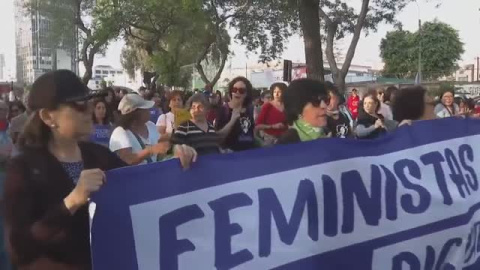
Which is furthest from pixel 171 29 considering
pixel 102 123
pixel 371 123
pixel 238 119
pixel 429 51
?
pixel 429 51

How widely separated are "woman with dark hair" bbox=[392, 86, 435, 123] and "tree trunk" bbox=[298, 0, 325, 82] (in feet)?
41.1

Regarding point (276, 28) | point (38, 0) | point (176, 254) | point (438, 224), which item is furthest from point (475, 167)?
point (38, 0)

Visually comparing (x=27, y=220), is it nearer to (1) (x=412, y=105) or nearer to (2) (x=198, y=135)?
(1) (x=412, y=105)

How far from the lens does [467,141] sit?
420 centimetres

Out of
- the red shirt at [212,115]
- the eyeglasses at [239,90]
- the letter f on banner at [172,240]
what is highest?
the eyeglasses at [239,90]

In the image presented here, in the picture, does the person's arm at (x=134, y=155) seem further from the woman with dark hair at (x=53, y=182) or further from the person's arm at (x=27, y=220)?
the person's arm at (x=27, y=220)

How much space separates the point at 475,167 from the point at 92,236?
2.55 meters

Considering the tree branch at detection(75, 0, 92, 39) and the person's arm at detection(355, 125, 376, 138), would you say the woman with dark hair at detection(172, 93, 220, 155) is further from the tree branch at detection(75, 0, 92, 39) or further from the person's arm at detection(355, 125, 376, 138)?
the tree branch at detection(75, 0, 92, 39)

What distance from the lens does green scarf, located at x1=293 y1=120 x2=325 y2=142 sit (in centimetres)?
366

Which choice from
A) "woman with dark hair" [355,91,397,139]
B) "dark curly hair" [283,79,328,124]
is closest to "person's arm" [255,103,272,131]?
"woman with dark hair" [355,91,397,139]

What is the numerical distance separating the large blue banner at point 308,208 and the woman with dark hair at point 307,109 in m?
0.26

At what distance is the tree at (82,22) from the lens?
28.1 m

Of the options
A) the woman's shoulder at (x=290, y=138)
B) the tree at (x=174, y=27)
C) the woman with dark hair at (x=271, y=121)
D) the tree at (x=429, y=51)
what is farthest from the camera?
the tree at (x=429, y=51)

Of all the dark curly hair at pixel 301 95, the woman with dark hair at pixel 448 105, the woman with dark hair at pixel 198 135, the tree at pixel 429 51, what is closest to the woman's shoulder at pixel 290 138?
the dark curly hair at pixel 301 95
